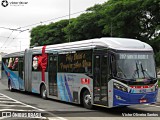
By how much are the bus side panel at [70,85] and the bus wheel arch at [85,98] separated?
0.19 metres

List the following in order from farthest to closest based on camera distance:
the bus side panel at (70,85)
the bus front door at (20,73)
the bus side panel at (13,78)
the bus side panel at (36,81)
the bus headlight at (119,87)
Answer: the bus side panel at (13,78) → the bus front door at (20,73) → the bus side panel at (36,81) → the bus side panel at (70,85) → the bus headlight at (119,87)

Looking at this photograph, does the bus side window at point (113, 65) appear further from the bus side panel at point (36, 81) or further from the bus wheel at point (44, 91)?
the bus side panel at point (36, 81)

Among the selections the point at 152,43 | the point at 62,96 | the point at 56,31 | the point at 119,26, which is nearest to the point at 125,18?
the point at 119,26

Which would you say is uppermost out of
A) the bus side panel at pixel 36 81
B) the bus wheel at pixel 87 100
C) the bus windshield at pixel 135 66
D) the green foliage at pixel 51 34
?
the green foliage at pixel 51 34

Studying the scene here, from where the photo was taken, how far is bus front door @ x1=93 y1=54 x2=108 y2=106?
12891mm

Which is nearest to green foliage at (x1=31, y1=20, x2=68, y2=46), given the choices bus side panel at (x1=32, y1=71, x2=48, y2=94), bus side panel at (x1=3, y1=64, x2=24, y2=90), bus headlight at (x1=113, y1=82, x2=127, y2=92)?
bus side panel at (x1=3, y1=64, x2=24, y2=90)

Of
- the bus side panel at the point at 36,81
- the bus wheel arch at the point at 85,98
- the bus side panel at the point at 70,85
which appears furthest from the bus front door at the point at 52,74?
the bus wheel arch at the point at 85,98

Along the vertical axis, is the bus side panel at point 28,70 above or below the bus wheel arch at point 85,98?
above

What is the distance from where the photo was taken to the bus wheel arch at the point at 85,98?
14.1 m

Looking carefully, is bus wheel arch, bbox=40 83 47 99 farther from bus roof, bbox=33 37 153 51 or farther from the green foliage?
the green foliage

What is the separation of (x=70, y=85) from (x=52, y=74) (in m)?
2.11

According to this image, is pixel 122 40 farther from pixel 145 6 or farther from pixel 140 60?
pixel 145 6

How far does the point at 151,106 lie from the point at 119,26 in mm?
18757

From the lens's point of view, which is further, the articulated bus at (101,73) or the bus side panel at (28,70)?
the bus side panel at (28,70)
